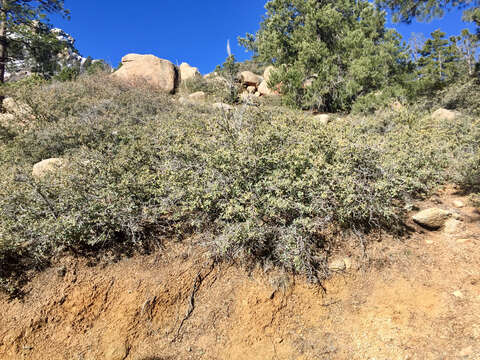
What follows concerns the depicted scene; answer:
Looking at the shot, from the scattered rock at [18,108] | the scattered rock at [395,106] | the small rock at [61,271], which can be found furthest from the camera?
the scattered rock at [395,106]

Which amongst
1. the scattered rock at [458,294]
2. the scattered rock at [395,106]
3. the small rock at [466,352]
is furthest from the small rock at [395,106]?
the small rock at [466,352]

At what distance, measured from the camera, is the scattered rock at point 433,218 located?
12.6 feet

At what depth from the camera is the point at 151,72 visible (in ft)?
47.1

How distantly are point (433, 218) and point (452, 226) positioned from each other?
292 millimetres

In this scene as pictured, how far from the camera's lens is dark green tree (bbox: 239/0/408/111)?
9453 millimetres

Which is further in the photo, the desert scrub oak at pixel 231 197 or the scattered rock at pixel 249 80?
the scattered rock at pixel 249 80

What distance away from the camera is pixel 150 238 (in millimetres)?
3635

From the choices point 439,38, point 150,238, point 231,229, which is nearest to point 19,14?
point 150,238

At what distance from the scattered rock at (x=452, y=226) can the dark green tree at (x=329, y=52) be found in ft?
22.1

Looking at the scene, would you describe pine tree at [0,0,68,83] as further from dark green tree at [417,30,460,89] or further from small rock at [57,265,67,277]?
dark green tree at [417,30,460,89]

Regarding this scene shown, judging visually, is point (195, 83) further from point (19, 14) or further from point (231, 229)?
point (231, 229)

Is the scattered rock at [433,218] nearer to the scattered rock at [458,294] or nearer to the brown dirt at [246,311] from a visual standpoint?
the brown dirt at [246,311]

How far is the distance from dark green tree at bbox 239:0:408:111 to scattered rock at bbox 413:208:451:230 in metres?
6.65

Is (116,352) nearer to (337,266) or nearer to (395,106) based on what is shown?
(337,266)
